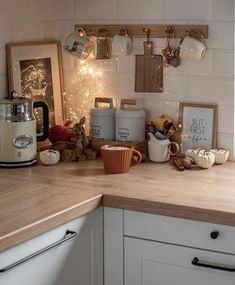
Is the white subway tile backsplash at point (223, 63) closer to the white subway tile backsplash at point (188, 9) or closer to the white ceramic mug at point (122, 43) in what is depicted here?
the white subway tile backsplash at point (188, 9)

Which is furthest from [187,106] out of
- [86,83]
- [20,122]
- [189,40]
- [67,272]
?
[67,272]

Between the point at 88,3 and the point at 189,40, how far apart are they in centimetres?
52

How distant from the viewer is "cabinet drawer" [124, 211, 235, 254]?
6.32ft

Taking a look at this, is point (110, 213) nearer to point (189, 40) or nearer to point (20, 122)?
point (20, 122)

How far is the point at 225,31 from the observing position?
2484 millimetres

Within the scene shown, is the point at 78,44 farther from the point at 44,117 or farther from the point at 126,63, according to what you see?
the point at 44,117

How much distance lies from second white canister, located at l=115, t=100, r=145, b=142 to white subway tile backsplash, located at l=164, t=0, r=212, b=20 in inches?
15.9

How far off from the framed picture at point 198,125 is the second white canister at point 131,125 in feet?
0.53

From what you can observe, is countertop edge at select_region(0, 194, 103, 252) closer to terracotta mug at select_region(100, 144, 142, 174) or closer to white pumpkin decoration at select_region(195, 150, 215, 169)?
terracotta mug at select_region(100, 144, 142, 174)

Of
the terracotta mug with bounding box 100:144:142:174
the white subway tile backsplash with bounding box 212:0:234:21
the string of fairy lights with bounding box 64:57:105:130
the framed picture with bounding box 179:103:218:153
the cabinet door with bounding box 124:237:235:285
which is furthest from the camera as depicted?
the string of fairy lights with bounding box 64:57:105:130

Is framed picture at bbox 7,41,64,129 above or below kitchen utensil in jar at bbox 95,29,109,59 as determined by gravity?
below

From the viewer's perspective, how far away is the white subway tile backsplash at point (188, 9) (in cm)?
251

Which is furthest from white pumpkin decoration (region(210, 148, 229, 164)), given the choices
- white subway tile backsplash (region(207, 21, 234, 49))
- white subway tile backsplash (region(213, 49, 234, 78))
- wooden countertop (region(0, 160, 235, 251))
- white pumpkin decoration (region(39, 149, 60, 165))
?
white pumpkin decoration (region(39, 149, 60, 165))

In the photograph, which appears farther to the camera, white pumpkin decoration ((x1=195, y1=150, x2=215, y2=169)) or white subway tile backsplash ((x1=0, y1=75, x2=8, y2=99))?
white subway tile backsplash ((x1=0, y1=75, x2=8, y2=99))
